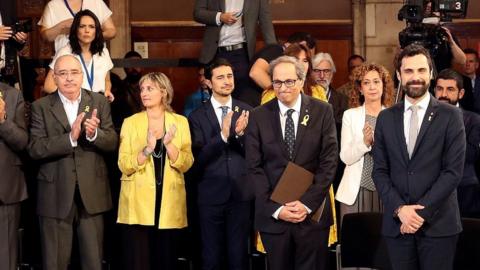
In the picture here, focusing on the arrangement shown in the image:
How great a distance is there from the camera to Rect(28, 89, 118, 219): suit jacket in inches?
244

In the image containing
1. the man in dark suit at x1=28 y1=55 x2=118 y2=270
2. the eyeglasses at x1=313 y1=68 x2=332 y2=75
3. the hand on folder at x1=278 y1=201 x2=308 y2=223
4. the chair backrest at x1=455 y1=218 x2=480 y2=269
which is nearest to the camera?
the chair backrest at x1=455 y1=218 x2=480 y2=269

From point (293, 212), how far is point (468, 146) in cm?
174

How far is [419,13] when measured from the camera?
6715 millimetres

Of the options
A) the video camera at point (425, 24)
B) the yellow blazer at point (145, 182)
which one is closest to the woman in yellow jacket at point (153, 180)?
the yellow blazer at point (145, 182)

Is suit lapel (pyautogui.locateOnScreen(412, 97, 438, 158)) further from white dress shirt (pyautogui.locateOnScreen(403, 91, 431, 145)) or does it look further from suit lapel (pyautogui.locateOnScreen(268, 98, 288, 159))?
suit lapel (pyautogui.locateOnScreen(268, 98, 288, 159))

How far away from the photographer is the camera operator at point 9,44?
6.92m

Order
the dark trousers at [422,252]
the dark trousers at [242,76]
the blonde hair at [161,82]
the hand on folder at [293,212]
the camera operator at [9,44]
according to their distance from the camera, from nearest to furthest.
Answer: the dark trousers at [422,252], the hand on folder at [293,212], the blonde hair at [161,82], the camera operator at [9,44], the dark trousers at [242,76]

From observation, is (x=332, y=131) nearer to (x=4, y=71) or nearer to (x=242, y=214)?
(x=242, y=214)

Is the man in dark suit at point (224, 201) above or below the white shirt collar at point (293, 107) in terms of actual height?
below

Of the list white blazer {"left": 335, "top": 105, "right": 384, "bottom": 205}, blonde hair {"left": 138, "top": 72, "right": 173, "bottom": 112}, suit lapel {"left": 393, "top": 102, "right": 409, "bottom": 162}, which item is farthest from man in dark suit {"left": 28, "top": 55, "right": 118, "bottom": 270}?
suit lapel {"left": 393, "top": 102, "right": 409, "bottom": 162}

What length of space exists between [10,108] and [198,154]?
1285mm

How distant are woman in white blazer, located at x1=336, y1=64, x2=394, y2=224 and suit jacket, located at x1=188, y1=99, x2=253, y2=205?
0.67 meters

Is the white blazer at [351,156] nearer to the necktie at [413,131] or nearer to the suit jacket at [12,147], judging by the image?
the necktie at [413,131]

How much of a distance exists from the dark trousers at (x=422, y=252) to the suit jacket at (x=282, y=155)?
658 mm
